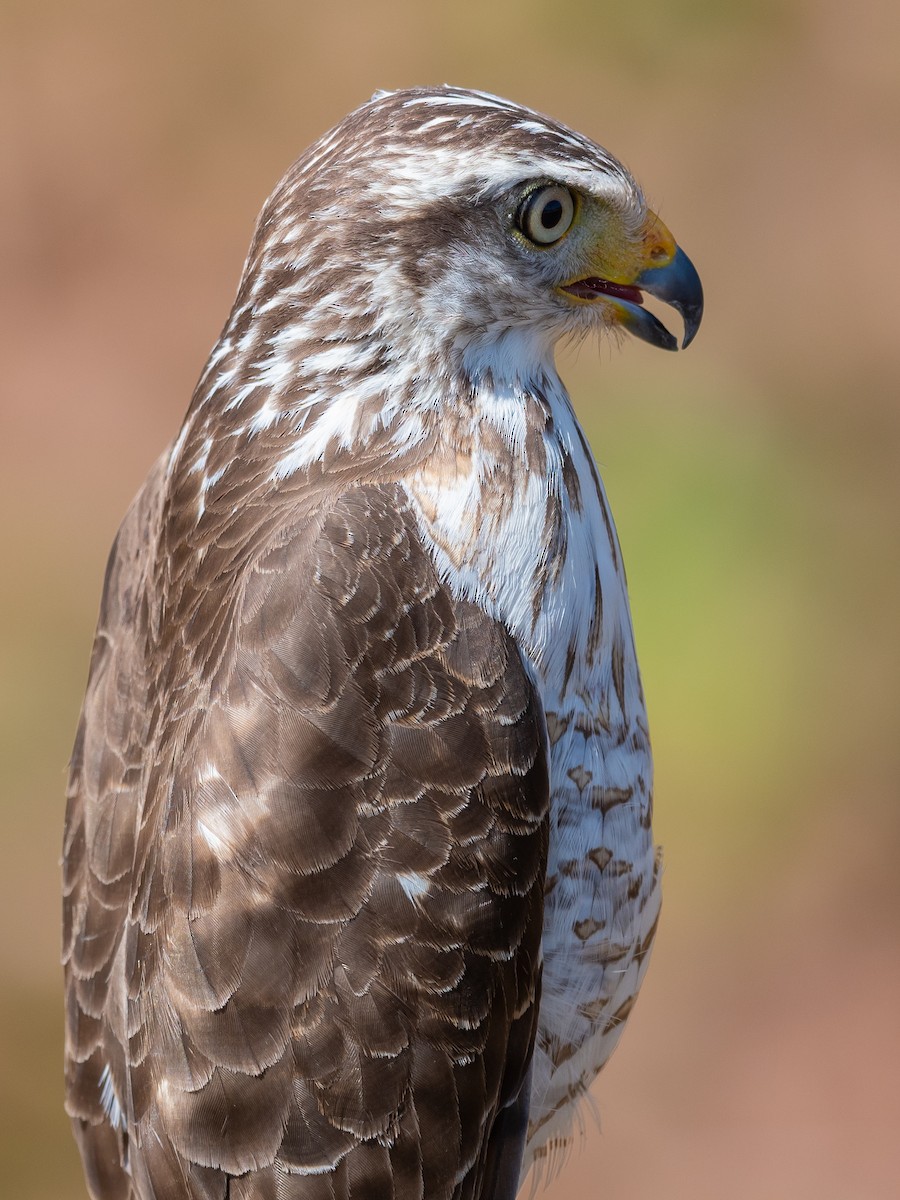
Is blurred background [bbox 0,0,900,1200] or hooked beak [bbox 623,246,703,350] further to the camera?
blurred background [bbox 0,0,900,1200]

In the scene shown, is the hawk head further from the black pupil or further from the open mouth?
the open mouth

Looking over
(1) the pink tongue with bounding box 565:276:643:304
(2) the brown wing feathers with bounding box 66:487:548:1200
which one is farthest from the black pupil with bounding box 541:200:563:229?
(2) the brown wing feathers with bounding box 66:487:548:1200

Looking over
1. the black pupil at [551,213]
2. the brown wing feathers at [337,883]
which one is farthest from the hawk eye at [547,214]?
the brown wing feathers at [337,883]

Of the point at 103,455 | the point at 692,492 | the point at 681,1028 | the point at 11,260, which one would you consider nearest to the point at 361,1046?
the point at 681,1028

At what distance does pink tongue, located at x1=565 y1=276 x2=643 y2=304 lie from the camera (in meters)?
3.23

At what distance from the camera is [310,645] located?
288 cm

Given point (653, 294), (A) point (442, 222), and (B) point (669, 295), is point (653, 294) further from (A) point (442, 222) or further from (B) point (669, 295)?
(A) point (442, 222)

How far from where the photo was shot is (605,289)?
3.29 meters

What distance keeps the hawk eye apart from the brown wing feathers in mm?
585

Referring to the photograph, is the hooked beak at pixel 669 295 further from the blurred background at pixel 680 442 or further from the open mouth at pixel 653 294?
the blurred background at pixel 680 442

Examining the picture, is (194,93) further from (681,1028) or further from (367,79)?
(681,1028)

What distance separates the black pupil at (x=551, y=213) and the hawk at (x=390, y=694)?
0.01m

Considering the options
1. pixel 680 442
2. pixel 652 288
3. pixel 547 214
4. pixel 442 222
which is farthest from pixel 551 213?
pixel 680 442

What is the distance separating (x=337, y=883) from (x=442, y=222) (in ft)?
4.18
